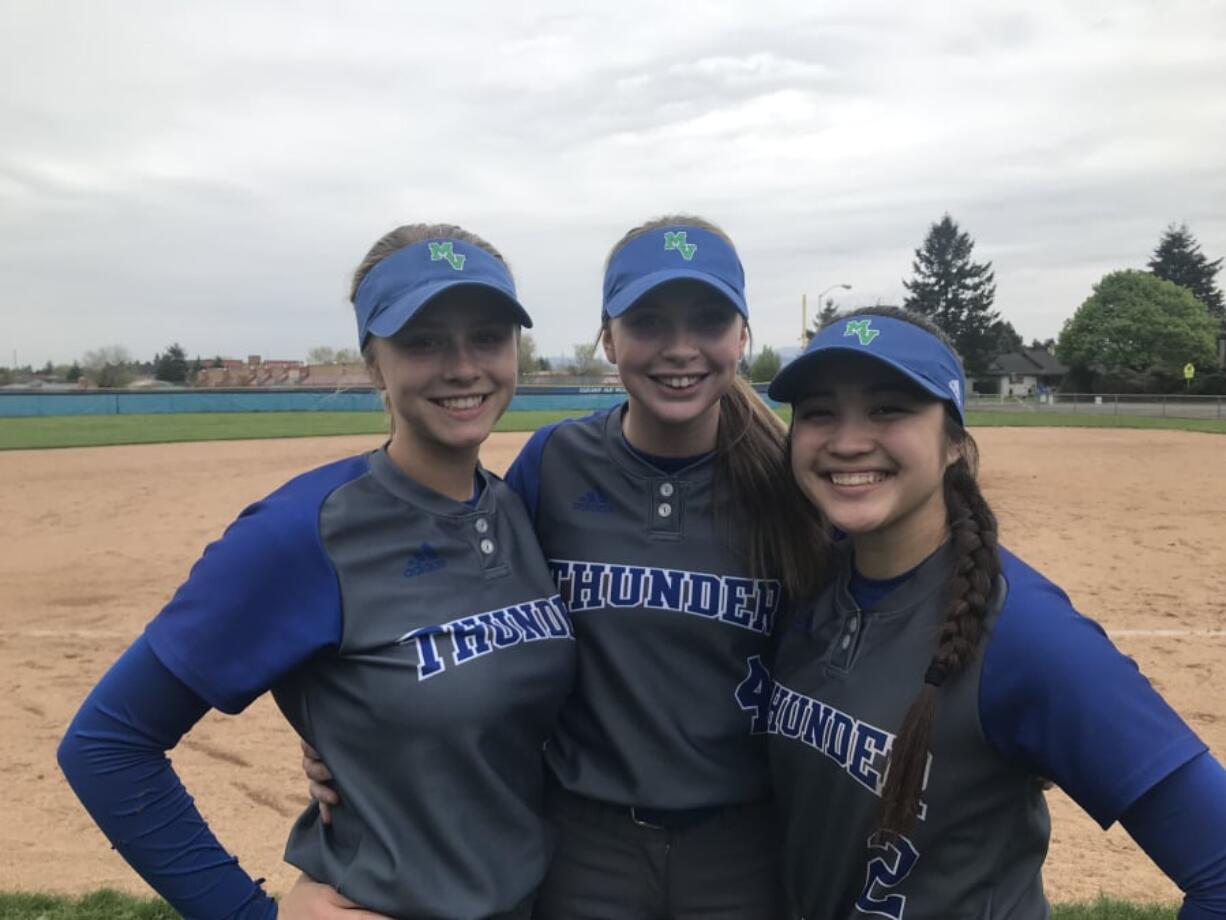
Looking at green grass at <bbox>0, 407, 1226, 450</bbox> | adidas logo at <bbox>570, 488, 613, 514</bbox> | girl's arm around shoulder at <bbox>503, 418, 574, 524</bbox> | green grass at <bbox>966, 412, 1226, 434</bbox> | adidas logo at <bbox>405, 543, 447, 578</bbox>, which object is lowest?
green grass at <bbox>966, 412, 1226, 434</bbox>

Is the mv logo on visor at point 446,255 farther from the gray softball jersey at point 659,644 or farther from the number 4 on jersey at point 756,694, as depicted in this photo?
the number 4 on jersey at point 756,694

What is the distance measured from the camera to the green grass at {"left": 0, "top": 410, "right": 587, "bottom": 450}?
2667cm

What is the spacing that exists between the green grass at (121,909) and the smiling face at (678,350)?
2.85 meters

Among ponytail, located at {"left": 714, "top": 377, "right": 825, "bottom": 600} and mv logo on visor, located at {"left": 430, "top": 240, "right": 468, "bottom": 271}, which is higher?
mv logo on visor, located at {"left": 430, "top": 240, "right": 468, "bottom": 271}

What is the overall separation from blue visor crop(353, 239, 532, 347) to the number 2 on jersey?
1451mm

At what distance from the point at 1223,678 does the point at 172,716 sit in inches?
277

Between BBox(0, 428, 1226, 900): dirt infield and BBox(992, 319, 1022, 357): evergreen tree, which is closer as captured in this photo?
BBox(0, 428, 1226, 900): dirt infield

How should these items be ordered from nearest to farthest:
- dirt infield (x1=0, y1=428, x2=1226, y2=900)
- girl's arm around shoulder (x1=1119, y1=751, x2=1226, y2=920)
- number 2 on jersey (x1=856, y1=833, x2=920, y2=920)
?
girl's arm around shoulder (x1=1119, y1=751, x2=1226, y2=920), number 2 on jersey (x1=856, y1=833, x2=920, y2=920), dirt infield (x1=0, y1=428, x2=1226, y2=900)

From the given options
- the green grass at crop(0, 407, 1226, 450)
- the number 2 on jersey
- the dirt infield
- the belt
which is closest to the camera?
the number 2 on jersey

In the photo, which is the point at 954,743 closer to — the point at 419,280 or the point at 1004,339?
the point at 419,280

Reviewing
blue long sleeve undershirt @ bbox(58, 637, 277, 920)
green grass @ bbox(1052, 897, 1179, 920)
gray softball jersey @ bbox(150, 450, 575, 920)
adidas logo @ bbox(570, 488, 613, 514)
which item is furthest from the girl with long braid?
green grass @ bbox(1052, 897, 1179, 920)

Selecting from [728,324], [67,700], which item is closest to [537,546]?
[728,324]

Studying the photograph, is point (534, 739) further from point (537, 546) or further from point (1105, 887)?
point (1105, 887)

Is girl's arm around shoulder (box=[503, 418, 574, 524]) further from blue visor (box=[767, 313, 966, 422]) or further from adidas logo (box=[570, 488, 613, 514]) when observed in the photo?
blue visor (box=[767, 313, 966, 422])
